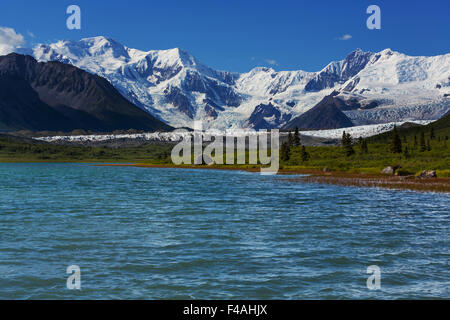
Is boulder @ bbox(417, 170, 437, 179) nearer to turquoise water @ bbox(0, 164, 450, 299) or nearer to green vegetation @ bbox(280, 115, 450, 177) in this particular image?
green vegetation @ bbox(280, 115, 450, 177)

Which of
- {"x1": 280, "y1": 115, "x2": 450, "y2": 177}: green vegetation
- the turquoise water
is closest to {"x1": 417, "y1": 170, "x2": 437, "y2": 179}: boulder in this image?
{"x1": 280, "y1": 115, "x2": 450, "y2": 177}: green vegetation

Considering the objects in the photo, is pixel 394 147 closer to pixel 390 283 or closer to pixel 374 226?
pixel 374 226

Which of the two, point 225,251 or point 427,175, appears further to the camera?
point 427,175

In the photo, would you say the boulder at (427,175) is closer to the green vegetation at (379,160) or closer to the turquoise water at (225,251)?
the green vegetation at (379,160)

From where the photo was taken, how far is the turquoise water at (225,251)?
20125 millimetres

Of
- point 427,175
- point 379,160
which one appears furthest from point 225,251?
point 379,160

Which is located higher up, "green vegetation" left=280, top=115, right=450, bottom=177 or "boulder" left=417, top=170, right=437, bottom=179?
"green vegetation" left=280, top=115, right=450, bottom=177

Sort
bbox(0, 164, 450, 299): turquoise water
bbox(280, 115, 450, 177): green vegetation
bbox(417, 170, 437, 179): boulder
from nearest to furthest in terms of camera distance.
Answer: bbox(0, 164, 450, 299): turquoise water → bbox(417, 170, 437, 179): boulder → bbox(280, 115, 450, 177): green vegetation

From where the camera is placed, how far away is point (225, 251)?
27562mm

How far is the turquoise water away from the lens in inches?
792

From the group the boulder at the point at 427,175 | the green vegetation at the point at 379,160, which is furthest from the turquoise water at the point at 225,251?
the green vegetation at the point at 379,160

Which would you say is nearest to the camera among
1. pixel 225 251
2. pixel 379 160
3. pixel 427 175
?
pixel 225 251

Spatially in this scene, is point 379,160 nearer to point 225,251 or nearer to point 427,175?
point 427,175
